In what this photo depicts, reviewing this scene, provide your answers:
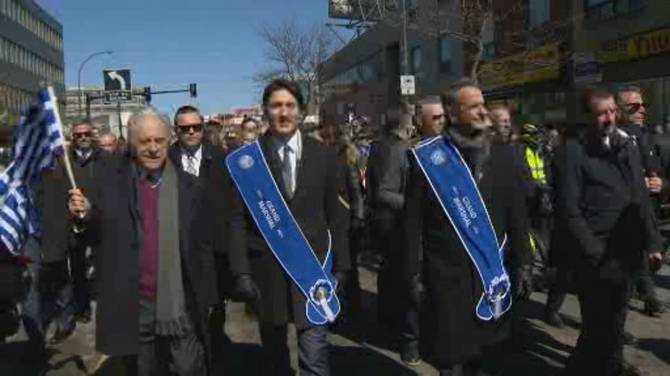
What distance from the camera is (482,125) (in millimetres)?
4016

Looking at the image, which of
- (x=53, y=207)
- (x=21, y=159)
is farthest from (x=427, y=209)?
(x=53, y=207)

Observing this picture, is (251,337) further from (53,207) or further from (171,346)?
(171,346)

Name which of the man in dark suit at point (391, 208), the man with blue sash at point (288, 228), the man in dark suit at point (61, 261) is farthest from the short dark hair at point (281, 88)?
the man in dark suit at point (61, 261)

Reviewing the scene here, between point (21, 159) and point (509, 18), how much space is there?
25.5 meters

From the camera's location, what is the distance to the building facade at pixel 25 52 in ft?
210

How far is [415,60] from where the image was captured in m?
40.7

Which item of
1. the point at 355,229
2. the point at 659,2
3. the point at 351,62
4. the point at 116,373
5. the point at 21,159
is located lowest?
the point at 116,373

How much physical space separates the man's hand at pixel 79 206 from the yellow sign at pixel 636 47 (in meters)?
17.6

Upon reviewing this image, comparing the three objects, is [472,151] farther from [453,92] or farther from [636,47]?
[636,47]

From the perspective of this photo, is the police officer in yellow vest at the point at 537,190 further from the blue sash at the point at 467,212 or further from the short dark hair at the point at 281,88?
the short dark hair at the point at 281,88

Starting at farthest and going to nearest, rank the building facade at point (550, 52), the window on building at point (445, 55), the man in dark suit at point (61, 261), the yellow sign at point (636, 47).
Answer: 1. the window on building at point (445, 55)
2. the building facade at point (550, 52)
3. the yellow sign at point (636, 47)
4. the man in dark suit at point (61, 261)

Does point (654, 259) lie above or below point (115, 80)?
below

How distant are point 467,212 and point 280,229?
3.37 feet

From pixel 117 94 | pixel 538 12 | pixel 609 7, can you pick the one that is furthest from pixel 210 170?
pixel 117 94
